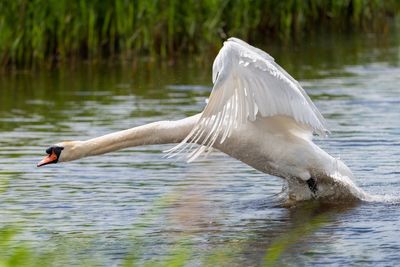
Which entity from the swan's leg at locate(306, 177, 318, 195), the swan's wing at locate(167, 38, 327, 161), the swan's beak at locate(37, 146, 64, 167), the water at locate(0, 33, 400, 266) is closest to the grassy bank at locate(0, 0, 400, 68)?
the water at locate(0, 33, 400, 266)

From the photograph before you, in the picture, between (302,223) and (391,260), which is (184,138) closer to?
(302,223)

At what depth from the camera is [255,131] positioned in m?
9.62

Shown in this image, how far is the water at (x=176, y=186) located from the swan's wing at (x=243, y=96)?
68 cm

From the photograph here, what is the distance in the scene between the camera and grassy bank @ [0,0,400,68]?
687 inches

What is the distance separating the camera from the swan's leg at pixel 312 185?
32.8 feet

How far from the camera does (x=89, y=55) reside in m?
18.7

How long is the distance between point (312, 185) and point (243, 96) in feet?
4.17

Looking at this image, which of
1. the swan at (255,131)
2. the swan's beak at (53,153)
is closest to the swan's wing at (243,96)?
the swan at (255,131)

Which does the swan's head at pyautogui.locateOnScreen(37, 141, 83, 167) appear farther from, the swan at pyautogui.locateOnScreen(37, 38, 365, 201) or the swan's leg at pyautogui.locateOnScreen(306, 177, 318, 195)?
the swan's leg at pyautogui.locateOnScreen(306, 177, 318, 195)

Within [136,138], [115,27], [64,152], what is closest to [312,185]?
[136,138]

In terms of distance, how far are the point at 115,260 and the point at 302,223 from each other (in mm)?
1826

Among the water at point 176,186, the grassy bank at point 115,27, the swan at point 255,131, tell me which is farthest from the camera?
the grassy bank at point 115,27

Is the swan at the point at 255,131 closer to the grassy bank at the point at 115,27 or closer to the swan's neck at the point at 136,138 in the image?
the swan's neck at the point at 136,138

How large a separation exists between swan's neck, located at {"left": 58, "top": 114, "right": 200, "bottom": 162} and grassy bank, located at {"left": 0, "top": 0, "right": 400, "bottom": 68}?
7934 millimetres
